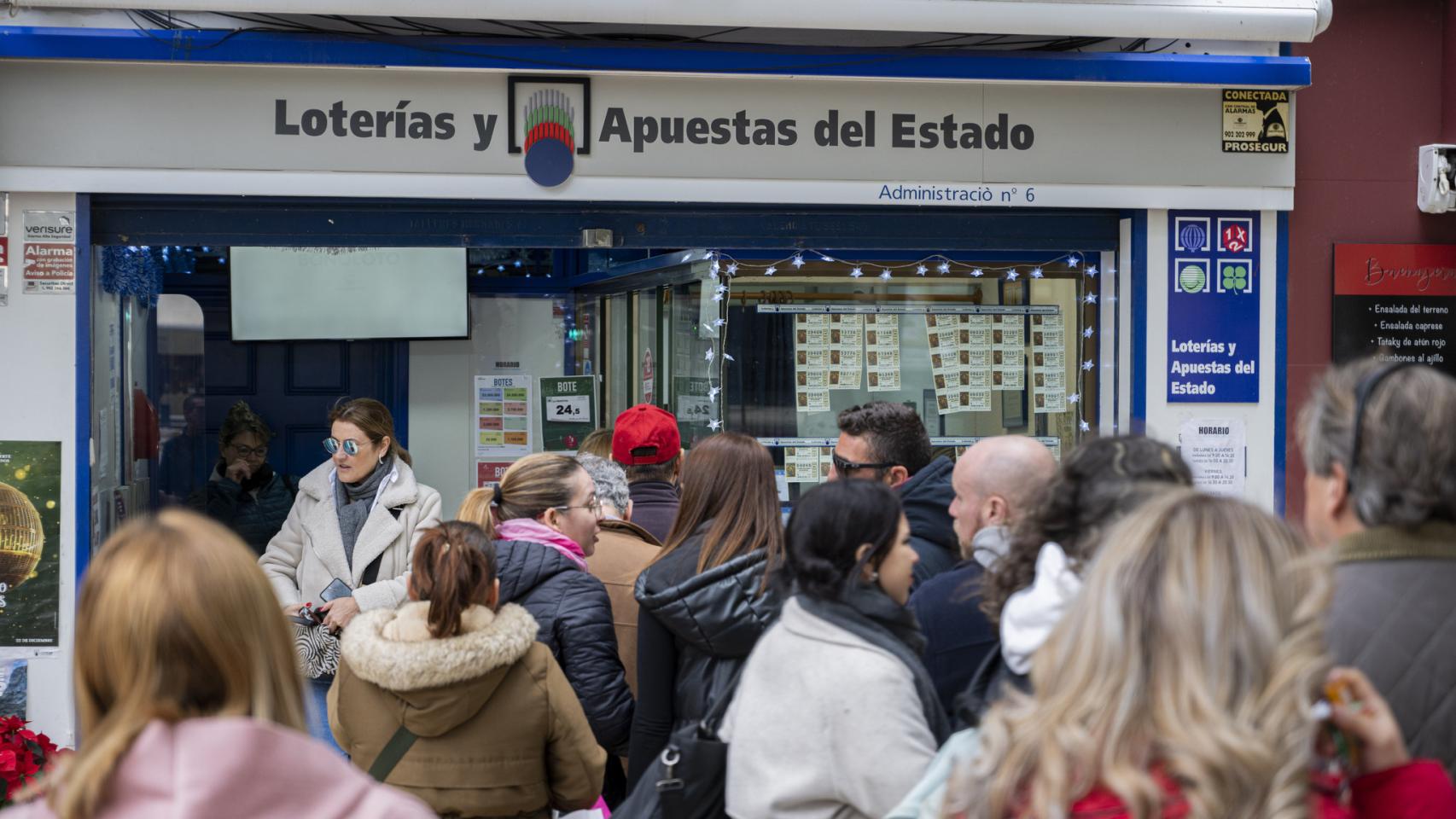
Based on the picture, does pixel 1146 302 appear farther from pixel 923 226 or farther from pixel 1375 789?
pixel 1375 789

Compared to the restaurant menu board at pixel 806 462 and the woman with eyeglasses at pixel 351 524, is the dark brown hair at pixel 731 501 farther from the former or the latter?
the restaurant menu board at pixel 806 462

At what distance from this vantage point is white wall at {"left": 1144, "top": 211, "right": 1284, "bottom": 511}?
5434 millimetres

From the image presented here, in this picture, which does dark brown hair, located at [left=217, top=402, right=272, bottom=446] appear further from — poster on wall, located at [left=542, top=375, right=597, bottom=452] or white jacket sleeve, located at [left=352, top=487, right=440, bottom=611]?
white jacket sleeve, located at [left=352, top=487, right=440, bottom=611]

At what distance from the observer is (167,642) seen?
1607 millimetres

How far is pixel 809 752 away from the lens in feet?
8.11

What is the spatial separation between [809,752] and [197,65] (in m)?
3.77

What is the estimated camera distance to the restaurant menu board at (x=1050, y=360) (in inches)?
229

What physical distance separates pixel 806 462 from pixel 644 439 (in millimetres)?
1482

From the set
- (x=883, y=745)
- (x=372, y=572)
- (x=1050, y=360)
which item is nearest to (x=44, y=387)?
(x=372, y=572)

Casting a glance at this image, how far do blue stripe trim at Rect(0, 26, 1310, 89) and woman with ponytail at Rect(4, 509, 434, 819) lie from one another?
3.61 meters

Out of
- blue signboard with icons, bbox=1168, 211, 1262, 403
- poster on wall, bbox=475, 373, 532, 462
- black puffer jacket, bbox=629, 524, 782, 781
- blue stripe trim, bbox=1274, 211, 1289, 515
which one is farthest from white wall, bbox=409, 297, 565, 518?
black puffer jacket, bbox=629, 524, 782, 781

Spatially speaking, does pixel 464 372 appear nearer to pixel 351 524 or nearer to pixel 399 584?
pixel 351 524

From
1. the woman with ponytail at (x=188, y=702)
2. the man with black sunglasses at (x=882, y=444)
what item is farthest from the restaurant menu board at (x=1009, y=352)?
the woman with ponytail at (x=188, y=702)

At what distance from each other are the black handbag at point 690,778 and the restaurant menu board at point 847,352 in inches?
121
